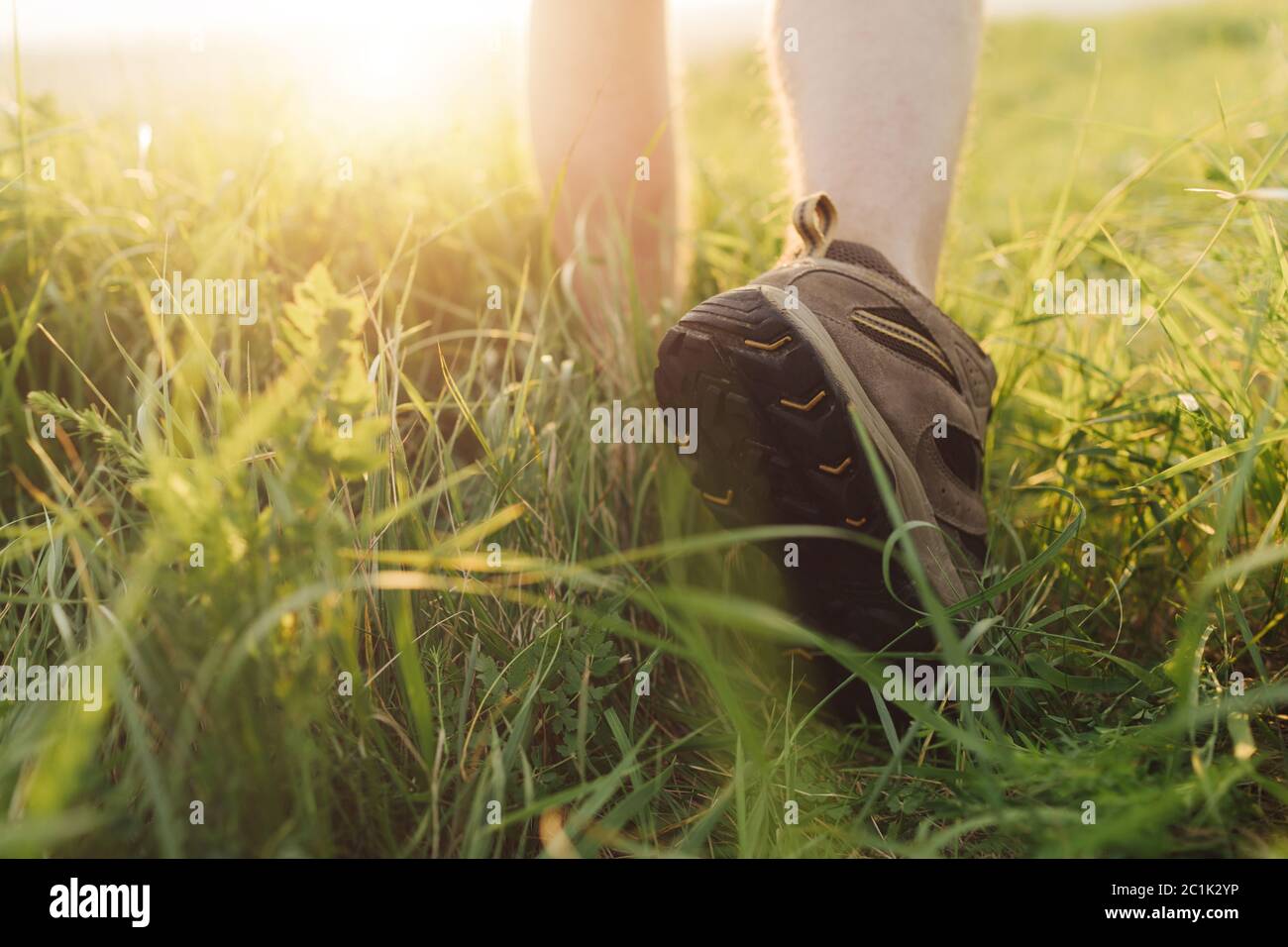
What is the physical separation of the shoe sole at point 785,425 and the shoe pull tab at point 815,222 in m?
0.16

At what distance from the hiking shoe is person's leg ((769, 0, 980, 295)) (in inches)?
3.0

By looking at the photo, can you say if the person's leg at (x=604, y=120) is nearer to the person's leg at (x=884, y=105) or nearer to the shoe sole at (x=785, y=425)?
the person's leg at (x=884, y=105)

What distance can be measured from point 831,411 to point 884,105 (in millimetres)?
467

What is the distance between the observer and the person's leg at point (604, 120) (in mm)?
1597

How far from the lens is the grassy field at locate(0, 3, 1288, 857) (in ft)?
2.56

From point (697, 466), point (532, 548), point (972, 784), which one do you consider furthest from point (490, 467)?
point (972, 784)

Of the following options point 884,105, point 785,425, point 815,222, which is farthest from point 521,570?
point 884,105

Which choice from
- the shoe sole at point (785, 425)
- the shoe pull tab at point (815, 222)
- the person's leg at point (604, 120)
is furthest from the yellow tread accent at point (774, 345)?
the person's leg at point (604, 120)

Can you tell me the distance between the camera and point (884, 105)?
4.05 feet

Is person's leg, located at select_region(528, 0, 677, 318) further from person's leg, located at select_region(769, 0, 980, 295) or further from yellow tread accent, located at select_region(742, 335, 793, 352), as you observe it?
yellow tread accent, located at select_region(742, 335, 793, 352)

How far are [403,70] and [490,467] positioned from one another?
1756mm

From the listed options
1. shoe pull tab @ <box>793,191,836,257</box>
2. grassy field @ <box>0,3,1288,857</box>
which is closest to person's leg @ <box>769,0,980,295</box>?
shoe pull tab @ <box>793,191,836,257</box>

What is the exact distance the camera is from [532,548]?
3.99 feet
